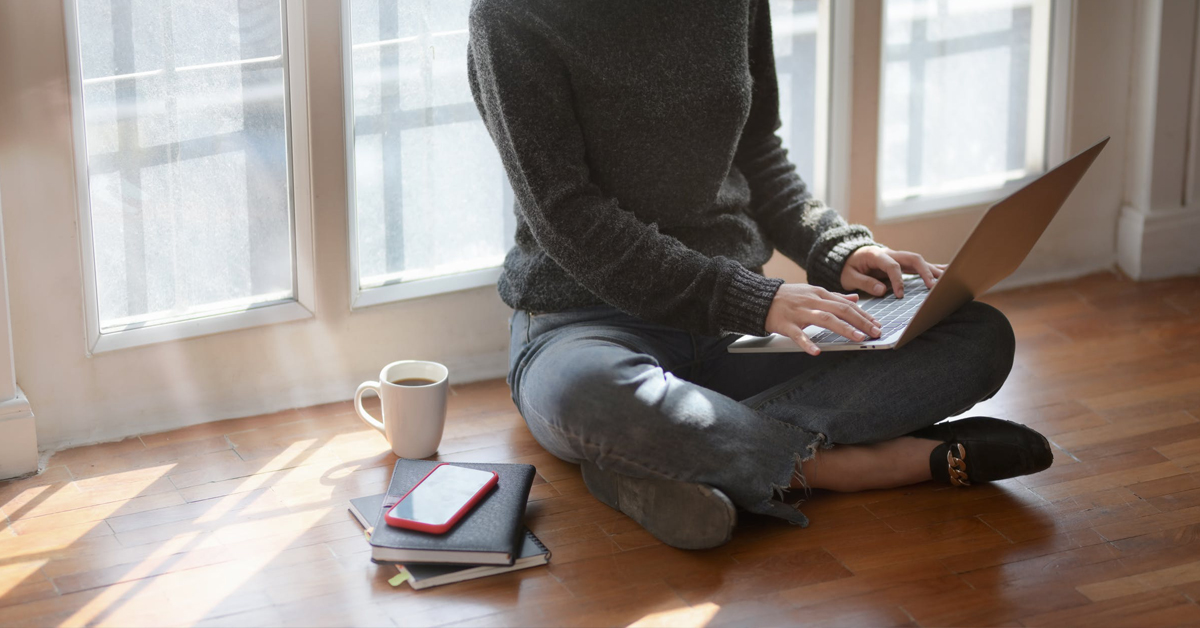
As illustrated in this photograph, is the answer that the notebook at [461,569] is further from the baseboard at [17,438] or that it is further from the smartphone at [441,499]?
the baseboard at [17,438]

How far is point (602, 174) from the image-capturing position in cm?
162

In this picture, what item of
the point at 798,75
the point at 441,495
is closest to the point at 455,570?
the point at 441,495

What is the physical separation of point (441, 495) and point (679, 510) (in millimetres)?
293

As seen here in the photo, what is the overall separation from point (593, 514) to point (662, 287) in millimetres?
312

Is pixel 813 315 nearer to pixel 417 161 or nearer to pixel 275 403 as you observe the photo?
pixel 417 161

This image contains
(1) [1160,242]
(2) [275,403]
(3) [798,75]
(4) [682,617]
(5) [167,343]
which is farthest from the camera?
(1) [1160,242]

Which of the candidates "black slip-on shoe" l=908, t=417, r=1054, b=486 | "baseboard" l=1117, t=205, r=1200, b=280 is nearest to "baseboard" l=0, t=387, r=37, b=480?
"black slip-on shoe" l=908, t=417, r=1054, b=486

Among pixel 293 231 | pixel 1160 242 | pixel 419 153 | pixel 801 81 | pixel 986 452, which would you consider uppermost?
pixel 801 81

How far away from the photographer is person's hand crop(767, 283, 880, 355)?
1.45 meters

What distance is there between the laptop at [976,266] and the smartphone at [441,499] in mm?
376

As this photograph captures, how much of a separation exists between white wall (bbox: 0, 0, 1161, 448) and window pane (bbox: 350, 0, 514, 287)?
5cm

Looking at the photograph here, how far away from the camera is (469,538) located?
1421 millimetres

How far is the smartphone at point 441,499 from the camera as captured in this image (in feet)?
4.69

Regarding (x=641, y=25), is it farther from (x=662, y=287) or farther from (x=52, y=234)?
(x=52, y=234)
